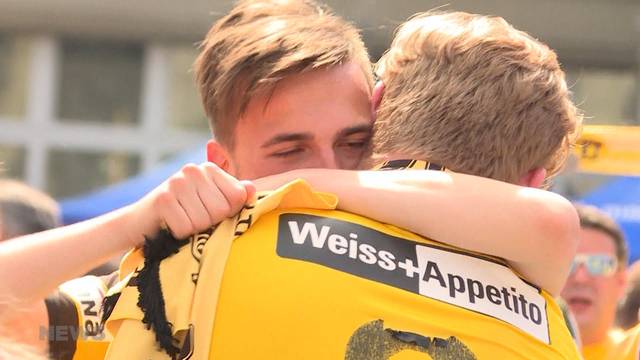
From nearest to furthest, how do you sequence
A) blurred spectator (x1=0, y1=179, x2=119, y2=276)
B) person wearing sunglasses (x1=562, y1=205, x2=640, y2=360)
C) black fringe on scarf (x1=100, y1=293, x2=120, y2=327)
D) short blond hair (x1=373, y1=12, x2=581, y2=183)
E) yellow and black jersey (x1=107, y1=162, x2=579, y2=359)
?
yellow and black jersey (x1=107, y1=162, x2=579, y2=359), black fringe on scarf (x1=100, y1=293, x2=120, y2=327), short blond hair (x1=373, y1=12, x2=581, y2=183), blurred spectator (x1=0, y1=179, x2=119, y2=276), person wearing sunglasses (x1=562, y1=205, x2=640, y2=360)

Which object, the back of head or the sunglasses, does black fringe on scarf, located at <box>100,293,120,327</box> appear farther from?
the sunglasses

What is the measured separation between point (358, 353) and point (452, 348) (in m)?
0.13

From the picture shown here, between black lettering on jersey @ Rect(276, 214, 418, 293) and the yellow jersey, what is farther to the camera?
the yellow jersey

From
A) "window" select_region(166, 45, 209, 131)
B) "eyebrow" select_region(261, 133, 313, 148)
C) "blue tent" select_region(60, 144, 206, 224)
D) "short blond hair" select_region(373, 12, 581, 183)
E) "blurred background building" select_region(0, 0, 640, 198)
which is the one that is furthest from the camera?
"window" select_region(166, 45, 209, 131)

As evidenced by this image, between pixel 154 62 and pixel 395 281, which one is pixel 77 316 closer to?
pixel 395 281

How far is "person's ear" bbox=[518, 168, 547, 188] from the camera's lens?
179 centimetres

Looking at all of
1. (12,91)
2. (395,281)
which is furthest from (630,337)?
(12,91)

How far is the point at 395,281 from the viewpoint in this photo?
1535 mm

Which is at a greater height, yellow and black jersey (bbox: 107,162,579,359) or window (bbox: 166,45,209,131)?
window (bbox: 166,45,209,131)

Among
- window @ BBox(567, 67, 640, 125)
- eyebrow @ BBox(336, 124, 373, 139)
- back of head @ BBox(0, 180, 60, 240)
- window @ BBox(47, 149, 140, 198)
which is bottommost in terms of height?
eyebrow @ BBox(336, 124, 373, 139)

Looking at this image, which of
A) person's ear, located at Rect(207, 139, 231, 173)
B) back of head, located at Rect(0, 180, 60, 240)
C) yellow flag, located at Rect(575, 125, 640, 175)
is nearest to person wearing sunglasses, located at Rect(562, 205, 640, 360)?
yellow flag, located at Rect(575, 125, 640, 175)

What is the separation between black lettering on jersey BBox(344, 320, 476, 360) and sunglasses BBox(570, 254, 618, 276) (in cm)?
358

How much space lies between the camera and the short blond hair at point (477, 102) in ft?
5.66

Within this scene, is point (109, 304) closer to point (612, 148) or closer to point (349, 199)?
point (349, 199)
